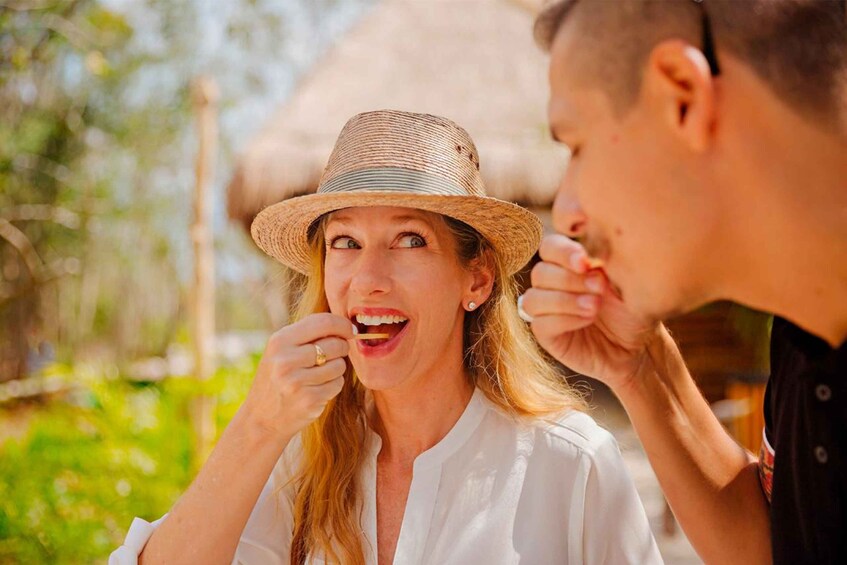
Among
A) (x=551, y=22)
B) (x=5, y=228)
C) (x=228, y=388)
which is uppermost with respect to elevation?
(x=5, y=228)

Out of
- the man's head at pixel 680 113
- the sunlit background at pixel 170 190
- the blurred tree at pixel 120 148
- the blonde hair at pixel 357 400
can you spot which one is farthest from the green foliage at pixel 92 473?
the blurred tree at pixel 120 148

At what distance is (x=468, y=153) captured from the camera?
2.42 meters

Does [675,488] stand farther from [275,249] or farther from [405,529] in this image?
[275,249]

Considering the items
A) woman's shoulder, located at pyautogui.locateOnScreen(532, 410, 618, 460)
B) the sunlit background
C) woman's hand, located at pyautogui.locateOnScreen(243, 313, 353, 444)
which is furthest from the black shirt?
the sunlit background

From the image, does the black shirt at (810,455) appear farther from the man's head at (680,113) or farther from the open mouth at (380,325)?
the open mouth at (380,325)

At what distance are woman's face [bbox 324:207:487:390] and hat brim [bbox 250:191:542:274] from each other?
2.4 inches

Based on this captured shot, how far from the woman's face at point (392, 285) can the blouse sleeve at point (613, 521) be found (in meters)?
0.54

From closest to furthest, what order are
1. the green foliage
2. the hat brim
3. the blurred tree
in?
the hat brim → the green foliage → the blurred tree

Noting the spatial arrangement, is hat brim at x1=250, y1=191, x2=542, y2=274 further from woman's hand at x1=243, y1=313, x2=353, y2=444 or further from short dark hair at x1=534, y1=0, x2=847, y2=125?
short dark hair at x1=534, y1=0, x2=847, y2=125

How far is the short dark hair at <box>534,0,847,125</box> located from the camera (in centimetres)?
107

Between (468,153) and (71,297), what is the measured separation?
64.3 ft

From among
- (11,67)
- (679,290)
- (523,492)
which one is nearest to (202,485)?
(523,492)

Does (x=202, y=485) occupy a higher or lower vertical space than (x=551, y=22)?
lower

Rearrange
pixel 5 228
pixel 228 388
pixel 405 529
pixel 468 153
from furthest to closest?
pixel 5 228, pixel 228 388, pixel 468 153, pixel 405 529
